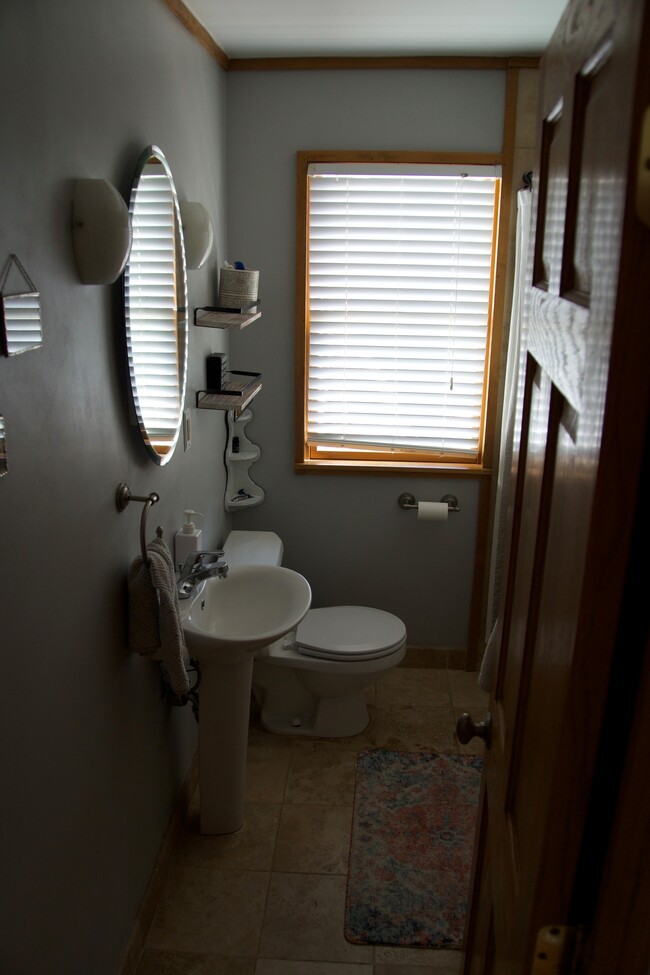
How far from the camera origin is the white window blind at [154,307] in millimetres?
1998

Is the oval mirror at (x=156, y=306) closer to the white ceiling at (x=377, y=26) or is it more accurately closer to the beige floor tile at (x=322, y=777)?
the white ceiling at (x=377, y=26)

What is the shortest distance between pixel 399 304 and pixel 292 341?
471 millimetres

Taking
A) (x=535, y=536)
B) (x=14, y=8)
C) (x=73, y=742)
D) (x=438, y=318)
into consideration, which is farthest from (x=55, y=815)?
(x=438, y=318)

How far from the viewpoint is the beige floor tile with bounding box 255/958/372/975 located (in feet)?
7.13

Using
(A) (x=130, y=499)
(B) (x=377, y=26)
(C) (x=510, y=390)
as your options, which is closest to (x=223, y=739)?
(A) (x=130, y=499)

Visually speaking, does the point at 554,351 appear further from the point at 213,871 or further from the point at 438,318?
the point at 438,318

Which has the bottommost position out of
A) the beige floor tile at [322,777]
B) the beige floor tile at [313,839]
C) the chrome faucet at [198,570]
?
the beige floor tile at [313,839]

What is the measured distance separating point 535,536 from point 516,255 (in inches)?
91.6

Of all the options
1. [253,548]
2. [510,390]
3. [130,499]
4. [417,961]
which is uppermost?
[510,390]

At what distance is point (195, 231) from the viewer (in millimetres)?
2484

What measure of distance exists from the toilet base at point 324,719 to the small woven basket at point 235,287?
4.94 feet

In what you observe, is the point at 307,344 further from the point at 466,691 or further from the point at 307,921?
the point at 307,921

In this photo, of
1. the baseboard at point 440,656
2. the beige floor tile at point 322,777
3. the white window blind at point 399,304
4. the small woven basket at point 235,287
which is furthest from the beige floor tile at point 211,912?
the small woven basket at point 235,287

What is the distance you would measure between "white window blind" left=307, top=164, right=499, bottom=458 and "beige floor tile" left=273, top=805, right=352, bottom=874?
1.53m
